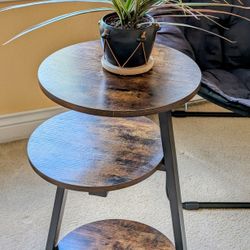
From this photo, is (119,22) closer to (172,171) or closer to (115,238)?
(172,171)

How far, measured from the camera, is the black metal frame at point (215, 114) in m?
1.37

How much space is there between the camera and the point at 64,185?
1.07 m

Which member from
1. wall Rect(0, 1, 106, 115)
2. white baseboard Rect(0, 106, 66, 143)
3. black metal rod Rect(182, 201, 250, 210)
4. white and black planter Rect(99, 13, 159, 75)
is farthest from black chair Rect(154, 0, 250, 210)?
white baseboard Rect(0, 106, 66, 143)

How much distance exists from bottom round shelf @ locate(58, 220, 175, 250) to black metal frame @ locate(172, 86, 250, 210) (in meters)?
0.36

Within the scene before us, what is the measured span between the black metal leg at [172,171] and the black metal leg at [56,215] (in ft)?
0.99

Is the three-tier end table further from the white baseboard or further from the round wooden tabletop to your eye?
the white baseboard

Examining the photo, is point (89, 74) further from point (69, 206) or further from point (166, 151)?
point (69, 206)

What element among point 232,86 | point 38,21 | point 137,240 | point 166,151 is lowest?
point 137,240

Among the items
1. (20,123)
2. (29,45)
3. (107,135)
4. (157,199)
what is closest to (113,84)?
(107,135)

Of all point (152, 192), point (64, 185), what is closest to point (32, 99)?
point (152, 192)

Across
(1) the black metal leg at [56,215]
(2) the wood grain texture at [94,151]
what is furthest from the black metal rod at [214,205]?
(1) the black metal leg at [56,215]

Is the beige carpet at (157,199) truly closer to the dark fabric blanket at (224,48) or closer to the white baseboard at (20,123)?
the white baseboard at (20,123)

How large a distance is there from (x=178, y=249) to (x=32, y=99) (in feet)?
3.42

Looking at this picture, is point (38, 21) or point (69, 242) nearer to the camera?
point (69, 242)
